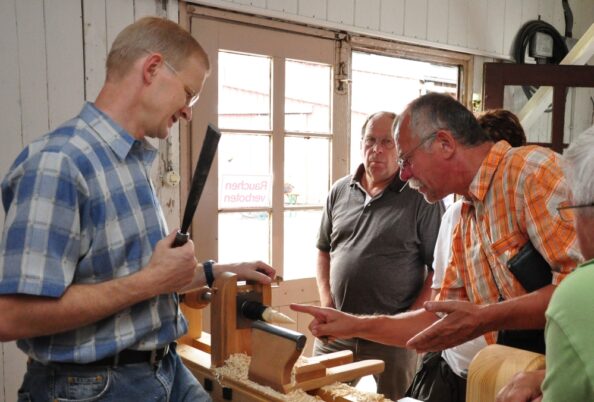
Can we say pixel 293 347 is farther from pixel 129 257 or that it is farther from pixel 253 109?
pixel 253 109

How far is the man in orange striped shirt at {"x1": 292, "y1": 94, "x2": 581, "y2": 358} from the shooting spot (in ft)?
4.62

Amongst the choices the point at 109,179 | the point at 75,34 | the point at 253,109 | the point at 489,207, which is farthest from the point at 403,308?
the point at 75,34

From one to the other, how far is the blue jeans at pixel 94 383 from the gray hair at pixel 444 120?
101 cm

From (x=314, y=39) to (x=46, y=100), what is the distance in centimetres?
153

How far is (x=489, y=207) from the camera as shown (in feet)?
5.24

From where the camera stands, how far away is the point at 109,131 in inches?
48.4

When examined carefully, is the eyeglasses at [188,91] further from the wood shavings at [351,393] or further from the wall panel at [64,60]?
the wall panel at [64,60]

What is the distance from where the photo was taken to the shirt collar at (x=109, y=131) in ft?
4.02

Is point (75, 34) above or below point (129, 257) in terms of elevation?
above

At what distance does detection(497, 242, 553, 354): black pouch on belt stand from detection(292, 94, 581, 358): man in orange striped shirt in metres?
0.03

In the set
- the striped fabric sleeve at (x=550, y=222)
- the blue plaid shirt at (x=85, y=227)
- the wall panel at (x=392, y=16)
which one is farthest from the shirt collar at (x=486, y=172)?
the wall panel at (x=392, y=16)

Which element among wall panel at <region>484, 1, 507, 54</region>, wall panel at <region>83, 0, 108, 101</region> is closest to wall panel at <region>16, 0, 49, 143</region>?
wall panel at <region>83, 0, 108, 101</region>

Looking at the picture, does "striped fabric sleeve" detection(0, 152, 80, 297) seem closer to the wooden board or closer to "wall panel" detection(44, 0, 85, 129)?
the wooden board

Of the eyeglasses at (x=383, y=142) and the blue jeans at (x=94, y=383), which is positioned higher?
the eyeglasses at (x=383, y=142)
